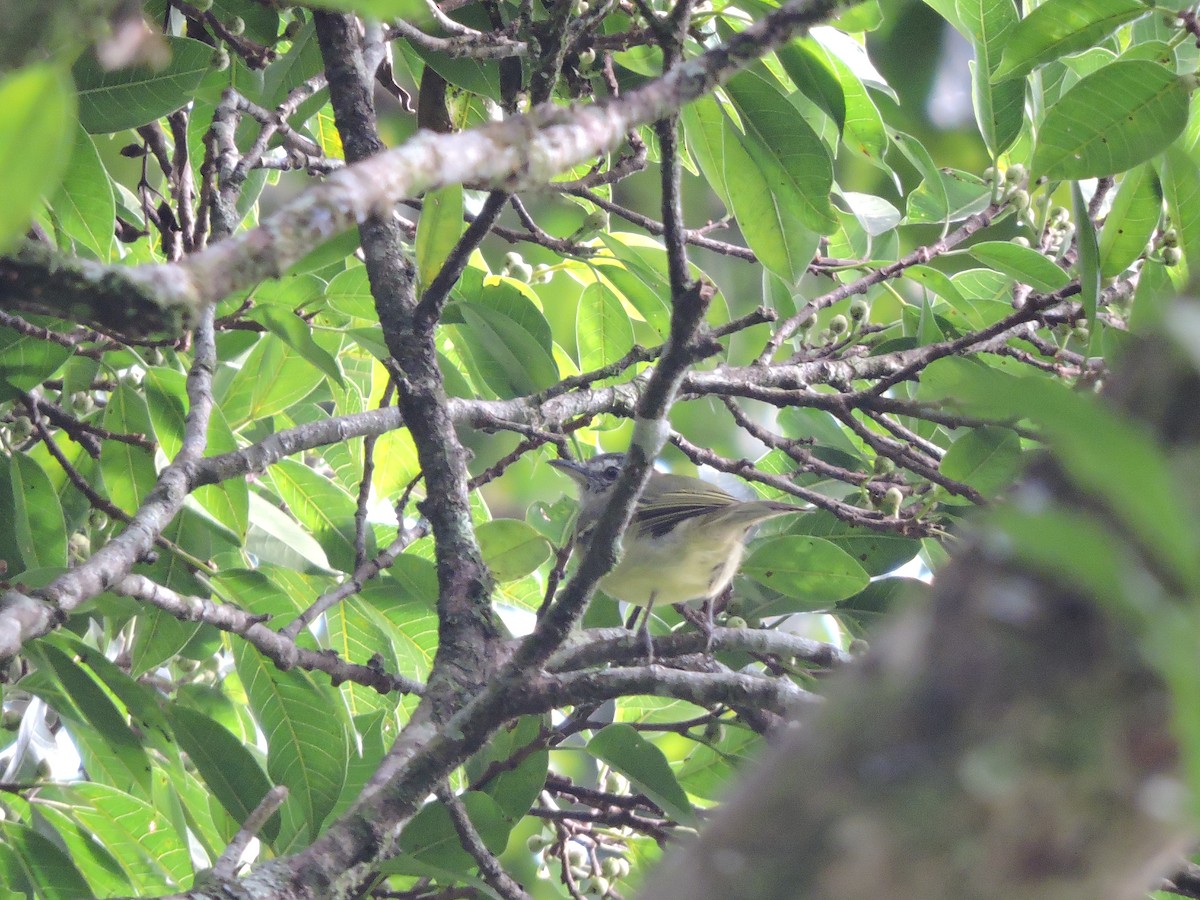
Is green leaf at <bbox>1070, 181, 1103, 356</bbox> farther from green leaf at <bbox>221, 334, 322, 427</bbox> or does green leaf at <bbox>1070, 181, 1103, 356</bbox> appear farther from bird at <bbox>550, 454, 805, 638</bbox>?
green leaf at <bbox>221, 334, 322, 427</bbox>

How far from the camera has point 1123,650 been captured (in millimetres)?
626

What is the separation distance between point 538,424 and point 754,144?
0.94 m

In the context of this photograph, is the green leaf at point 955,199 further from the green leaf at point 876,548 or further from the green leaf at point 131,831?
the green leaf at point 131,831

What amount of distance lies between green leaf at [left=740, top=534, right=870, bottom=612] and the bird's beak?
1.34 meters

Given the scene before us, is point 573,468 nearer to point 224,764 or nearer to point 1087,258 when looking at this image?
point 224,764

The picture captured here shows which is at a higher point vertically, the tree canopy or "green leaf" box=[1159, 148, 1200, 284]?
"green leaf" box=[1159, 148, 1200, 284]

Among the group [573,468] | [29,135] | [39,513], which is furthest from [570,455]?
[29,135]

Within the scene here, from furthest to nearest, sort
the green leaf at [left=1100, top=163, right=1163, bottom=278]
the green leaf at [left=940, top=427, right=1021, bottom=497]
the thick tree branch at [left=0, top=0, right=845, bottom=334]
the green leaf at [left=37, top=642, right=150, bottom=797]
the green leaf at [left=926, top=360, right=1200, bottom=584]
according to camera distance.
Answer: the green leaf at [left=940, top=427, right=1021, bottom=497], the green leaf at [left=1100, top=163, right=1163, bottom=278], the green leaf at [left=37, top=642, right=150, bottom=797], the thick tree branch at [left=0, top=0, right=845, bottom=334], the green leaf at [left=926, top=360, right=1200, bottom=584]

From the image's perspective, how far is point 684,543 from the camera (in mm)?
3652

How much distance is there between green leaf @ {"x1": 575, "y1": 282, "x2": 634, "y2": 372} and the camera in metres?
3.60

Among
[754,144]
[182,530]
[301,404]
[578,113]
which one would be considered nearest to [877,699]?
[578,113]

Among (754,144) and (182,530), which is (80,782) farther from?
(754,144)

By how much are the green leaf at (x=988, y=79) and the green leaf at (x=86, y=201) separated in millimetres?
2310

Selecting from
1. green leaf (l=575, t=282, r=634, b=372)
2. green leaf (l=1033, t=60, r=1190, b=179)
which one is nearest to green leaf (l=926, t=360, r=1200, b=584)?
green leaf (l=1033, t=60, r=1190, b=179)
